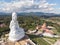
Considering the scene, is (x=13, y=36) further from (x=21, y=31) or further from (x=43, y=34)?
(x=43, y=34)

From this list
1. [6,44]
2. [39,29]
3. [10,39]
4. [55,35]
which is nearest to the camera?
[6,44]

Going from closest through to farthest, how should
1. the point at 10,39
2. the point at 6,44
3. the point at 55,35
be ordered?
the point at 6,44, the point at 10,39, the point at 55,35

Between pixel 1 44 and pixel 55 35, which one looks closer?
pixel 1 44

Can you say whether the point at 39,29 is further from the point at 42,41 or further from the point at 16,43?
the point at 16,43

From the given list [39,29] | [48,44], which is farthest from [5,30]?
[48,44]

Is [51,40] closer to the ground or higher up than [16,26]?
closer to the ground

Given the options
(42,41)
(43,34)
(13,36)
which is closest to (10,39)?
(13,36)

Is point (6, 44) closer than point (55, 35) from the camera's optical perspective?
Yes

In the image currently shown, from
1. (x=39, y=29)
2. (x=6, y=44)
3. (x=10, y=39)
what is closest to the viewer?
(x=6, y=44)

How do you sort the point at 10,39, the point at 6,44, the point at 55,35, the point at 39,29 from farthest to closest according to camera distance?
the point at 39,29 → the point at 55,35 → the point at 10,39 → the point at 6,44
